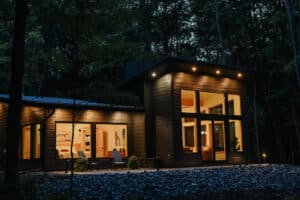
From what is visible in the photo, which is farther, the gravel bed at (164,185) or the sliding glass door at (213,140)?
the sliding glass door at (213,140)

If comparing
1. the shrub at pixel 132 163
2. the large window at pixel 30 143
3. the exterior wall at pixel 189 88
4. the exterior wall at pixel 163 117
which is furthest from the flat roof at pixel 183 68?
the large window at pixel 30 143

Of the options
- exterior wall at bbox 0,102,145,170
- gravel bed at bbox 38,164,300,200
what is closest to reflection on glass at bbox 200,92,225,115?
exterior wall at bbox 0,102,145,170

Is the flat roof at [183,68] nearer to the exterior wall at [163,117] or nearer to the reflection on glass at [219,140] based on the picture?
the exterior wall at [163,117]

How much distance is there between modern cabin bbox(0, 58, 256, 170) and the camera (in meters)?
14.4

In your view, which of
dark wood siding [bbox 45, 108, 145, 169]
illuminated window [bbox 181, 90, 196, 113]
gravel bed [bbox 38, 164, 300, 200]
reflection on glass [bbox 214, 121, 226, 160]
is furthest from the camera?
reflection on glass [bbox 214, 121, 226, 160]

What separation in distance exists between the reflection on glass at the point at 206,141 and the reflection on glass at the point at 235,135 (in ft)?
3.67

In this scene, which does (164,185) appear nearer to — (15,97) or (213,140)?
(15,97)

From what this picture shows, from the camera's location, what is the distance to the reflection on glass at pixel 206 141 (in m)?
16.4

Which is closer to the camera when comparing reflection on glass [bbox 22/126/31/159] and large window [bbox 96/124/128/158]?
reflection on glass [bbox 22/126/31/159]

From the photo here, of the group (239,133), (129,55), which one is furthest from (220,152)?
(129,55)

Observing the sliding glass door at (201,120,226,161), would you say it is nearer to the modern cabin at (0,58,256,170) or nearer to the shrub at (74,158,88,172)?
the modern cabin at (0,58,256,170)

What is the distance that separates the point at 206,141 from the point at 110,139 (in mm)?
3927

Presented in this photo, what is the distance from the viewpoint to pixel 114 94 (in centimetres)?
799

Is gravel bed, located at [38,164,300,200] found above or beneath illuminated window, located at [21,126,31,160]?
beneath
